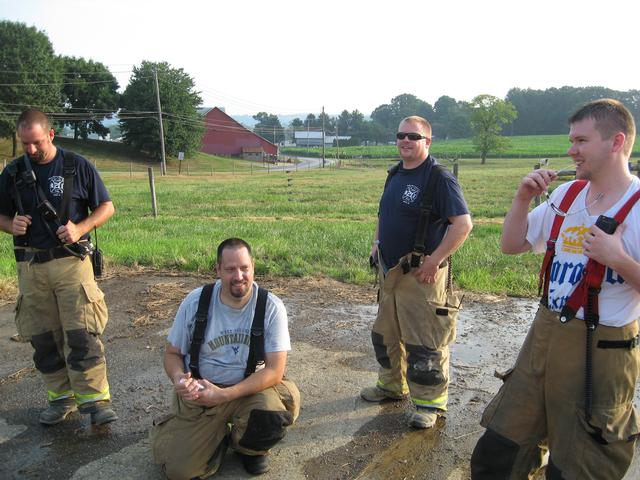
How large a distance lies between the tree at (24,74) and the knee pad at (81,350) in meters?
56.5

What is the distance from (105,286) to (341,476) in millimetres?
5183

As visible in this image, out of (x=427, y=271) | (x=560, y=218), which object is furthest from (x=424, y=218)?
(x=560, y=218)

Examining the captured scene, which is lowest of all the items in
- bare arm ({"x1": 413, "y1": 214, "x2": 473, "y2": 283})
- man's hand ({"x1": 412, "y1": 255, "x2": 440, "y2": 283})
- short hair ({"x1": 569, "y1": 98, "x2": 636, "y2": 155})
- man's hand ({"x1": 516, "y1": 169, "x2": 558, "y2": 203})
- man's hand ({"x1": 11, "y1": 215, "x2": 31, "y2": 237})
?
man's hand ({"x1": 412, "y1": 255, "x2": 440, "y2": 283})

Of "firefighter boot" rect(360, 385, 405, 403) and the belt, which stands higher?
the belt

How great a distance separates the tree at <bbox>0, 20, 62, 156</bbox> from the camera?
54.8 metres

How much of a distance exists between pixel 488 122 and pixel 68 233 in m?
80.8

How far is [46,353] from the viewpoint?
3.97m

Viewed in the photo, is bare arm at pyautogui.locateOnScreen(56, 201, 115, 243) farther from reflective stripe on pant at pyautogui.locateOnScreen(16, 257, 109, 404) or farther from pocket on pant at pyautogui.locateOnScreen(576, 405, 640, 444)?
pocket on pant at pyautogui.locateOnScreen(576, 405, 640, 444)

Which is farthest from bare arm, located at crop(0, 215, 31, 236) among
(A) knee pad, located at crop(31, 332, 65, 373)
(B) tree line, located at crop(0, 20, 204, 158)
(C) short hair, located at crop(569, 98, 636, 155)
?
(B) tree line, located at crop(0, 20, 204, 158)

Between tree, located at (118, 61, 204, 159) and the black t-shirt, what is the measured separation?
57.9 m

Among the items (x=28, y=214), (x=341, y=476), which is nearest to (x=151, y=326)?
(x=28, y=214)

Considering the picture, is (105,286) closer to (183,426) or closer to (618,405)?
(183,426)

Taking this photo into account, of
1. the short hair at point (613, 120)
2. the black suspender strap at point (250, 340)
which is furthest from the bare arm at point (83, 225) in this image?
the short hair at point (613, 120)

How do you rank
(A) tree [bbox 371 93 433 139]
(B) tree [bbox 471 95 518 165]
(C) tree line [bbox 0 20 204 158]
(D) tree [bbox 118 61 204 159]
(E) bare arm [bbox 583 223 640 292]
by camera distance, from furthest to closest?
(A) tree [bbox 371 93 433 139] < (B) tree [bbox 471 95 518 165] < (D) tree [bbox 118 61 204 159] < (C) tree line [bbox 0 20 204 158] < (E) bare arm [bbox 583 223 640 292]
